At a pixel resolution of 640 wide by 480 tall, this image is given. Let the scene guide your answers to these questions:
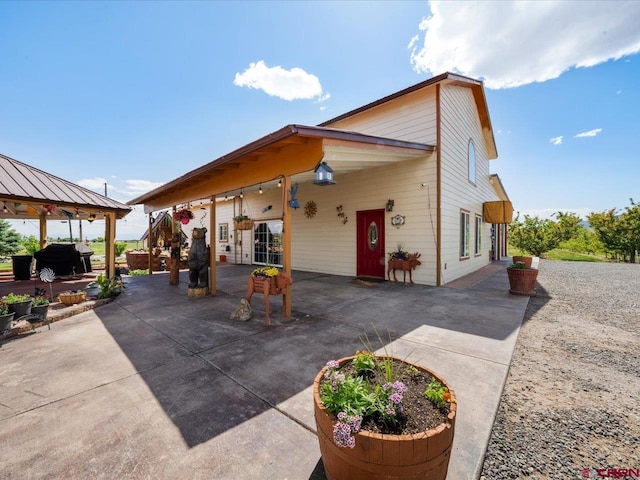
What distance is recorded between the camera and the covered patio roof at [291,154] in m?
3.89

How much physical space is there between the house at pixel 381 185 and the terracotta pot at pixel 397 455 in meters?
3.48

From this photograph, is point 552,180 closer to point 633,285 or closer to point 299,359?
point 633,285

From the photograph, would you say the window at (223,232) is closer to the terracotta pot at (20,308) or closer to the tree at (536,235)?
the terracotta pot at (20,308)

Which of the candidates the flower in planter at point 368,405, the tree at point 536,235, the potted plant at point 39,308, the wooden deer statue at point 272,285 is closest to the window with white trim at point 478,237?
the wooden deer statue at point 272,285

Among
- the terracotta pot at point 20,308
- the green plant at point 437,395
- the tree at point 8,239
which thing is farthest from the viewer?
the tree at point 8,239

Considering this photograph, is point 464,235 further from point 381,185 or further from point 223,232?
point 223,232

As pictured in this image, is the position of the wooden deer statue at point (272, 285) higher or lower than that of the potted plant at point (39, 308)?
higher

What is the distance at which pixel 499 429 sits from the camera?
1.79m

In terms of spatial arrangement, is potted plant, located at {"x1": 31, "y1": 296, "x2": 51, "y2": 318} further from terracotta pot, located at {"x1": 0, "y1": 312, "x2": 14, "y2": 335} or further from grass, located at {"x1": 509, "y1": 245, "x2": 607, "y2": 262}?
grass, located at {"x1": 509, "y1": 245, "x2": 607, "y2": 262}

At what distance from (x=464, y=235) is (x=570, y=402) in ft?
23.2

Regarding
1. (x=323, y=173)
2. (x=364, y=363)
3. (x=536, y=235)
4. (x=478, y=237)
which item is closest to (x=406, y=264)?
(x=323, y=173)

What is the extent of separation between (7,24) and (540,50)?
11478mm

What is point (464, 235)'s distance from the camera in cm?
845

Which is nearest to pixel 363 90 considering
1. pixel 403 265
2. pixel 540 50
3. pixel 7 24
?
pixel 540 50
